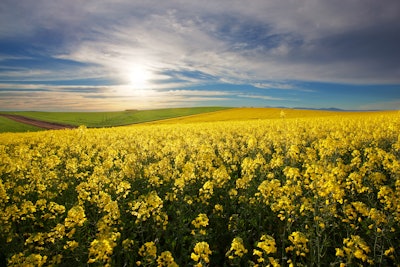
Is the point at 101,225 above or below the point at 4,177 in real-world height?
above

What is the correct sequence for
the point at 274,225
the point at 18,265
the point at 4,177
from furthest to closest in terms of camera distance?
1. the point at 4,177
2. the point at 274,225
3. the point at 18,265

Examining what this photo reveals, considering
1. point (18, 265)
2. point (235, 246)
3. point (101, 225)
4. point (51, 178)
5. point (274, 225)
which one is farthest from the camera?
point (51, 178)

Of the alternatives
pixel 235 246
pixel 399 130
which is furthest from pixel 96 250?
pixel 399 130

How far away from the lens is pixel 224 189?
7.49 m

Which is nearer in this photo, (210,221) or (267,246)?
(267,246)

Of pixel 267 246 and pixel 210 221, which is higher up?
pixel 267 246

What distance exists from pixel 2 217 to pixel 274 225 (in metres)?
5.44

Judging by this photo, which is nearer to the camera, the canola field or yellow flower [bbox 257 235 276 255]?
yellow flower [bbox 257 235 276 255]

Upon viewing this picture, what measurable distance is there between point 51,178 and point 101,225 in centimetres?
421

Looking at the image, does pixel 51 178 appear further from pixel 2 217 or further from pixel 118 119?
pixel 118 119

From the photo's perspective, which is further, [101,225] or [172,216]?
[172,216]

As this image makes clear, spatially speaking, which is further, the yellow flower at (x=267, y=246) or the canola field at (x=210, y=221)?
the canola field at (x=210, y=221)

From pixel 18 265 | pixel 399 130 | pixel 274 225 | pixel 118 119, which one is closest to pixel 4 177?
pixel 18 265

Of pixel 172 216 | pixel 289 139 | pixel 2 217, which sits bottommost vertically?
pixel 172 216
